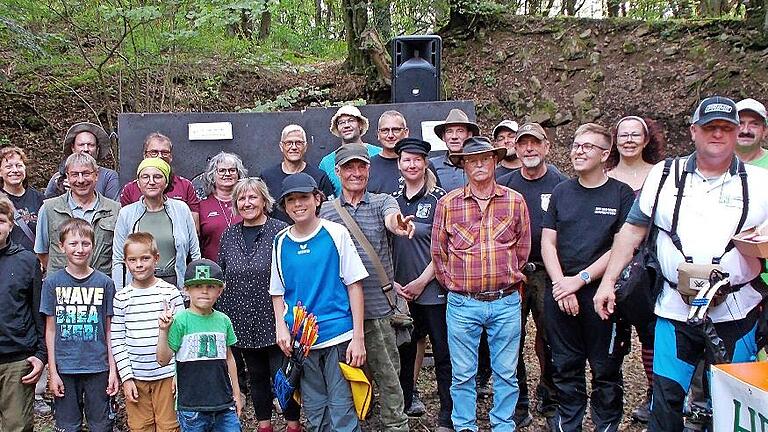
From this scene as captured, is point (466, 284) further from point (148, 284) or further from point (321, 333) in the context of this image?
point (148, 284)

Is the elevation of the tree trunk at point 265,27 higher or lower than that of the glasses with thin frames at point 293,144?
higher

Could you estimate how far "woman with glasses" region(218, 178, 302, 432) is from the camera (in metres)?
4.14

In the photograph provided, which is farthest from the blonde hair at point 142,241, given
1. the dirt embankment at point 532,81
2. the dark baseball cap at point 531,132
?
the dirt embankment at point 532,81

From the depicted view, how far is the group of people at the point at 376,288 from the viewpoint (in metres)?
3.43

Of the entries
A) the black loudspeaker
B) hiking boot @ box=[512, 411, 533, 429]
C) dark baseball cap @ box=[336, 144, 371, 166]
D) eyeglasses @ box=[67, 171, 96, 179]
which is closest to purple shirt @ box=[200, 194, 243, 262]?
eyeglasses @ box=[67, 171, 96, 179]

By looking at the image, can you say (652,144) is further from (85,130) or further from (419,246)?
(85,130)

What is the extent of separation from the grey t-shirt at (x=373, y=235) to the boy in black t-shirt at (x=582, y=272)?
962 mm

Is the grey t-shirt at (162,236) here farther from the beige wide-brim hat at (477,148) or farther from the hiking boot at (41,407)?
the beige wide-brim hat at (477,148)

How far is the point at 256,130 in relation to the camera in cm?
636

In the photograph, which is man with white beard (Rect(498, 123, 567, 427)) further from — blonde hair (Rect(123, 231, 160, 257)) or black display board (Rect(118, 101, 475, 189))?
blonde hair (Rect(123, 231, 160, 257))

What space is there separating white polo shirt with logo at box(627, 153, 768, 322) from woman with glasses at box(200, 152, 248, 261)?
283cm

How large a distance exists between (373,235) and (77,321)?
5.89 ft

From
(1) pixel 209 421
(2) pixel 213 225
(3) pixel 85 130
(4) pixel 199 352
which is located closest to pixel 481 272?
(4) pixel 199 352

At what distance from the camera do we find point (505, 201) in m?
4.03
